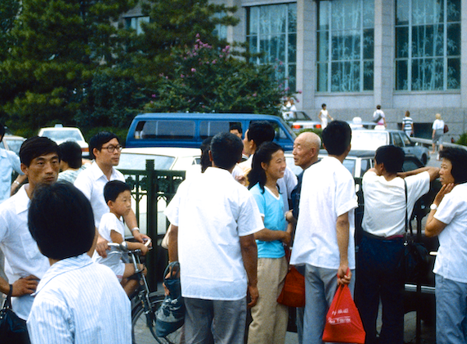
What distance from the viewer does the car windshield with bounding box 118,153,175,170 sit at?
30.8 feet

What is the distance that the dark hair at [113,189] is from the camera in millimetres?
4918

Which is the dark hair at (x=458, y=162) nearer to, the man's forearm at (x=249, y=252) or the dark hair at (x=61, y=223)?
the man's forearm at (x=249, y=252)

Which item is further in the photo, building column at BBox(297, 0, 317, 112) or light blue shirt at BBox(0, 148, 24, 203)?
building column at BBox(297, 0, 317, 112)

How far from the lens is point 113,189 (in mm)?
4930

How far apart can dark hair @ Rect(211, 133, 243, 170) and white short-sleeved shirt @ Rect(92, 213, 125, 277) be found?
1.20m

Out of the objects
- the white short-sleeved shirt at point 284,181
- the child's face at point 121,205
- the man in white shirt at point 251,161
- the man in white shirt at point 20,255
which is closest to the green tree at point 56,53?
the man in white shirt at point 251,161

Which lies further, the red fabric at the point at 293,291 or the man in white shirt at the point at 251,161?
the man in white shirt at the point at 251,161

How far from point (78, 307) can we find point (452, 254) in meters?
3.21

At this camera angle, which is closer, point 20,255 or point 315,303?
point 20,255

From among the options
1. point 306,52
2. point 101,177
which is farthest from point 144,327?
point 306,52

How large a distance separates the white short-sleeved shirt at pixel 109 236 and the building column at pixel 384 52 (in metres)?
31.3

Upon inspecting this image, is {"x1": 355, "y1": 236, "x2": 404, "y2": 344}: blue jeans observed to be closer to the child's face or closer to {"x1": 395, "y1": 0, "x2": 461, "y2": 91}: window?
the child's face

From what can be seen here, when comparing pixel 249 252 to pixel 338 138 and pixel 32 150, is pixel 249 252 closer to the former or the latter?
pixel 338 138

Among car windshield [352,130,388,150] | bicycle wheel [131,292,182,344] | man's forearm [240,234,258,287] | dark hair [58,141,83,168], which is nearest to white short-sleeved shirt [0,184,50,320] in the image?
man's forearm [240,234,258,287]
